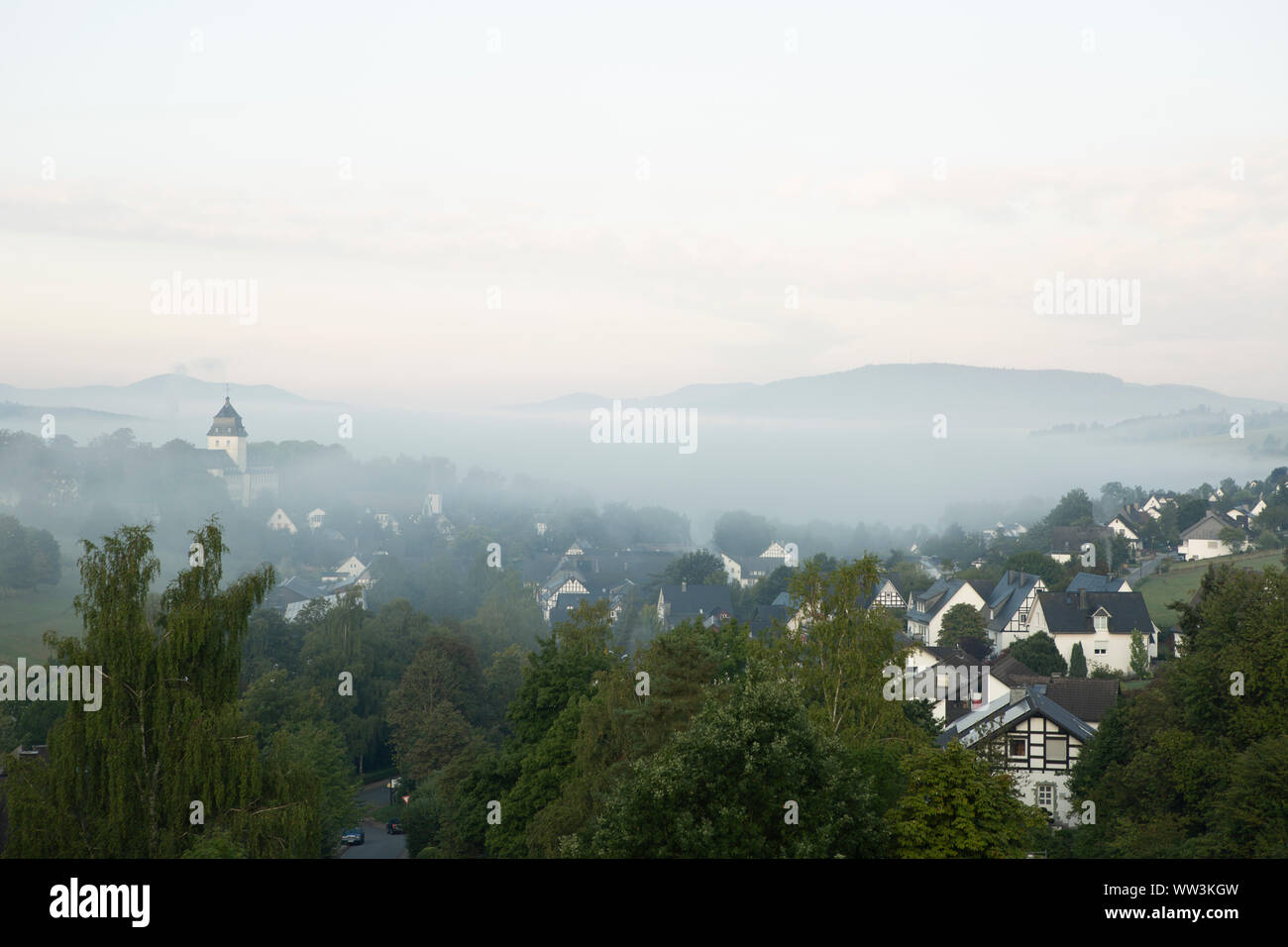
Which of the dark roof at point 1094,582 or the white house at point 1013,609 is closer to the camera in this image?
the white house at point 1013,609

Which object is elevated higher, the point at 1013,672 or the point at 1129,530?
the point at 1129,530

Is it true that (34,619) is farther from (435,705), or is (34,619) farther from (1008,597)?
(1008,597)

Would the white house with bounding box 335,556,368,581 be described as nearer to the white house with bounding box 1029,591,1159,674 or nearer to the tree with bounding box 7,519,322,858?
the white house with bounding box 1029,591,1159,674

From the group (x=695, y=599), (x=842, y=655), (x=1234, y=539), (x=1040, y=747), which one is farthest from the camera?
(x=695, y=599)

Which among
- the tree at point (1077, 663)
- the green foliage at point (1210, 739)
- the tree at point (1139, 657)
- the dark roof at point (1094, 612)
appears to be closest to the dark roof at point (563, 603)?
the dark roof at point (1094, 612)

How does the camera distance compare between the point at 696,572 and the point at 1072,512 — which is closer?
the point at 696,572

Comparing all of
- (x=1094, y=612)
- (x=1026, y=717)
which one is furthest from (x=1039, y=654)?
(x=1026, y=717)

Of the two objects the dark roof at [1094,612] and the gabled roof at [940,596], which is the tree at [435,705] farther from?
the gabled roof at [940,596]
